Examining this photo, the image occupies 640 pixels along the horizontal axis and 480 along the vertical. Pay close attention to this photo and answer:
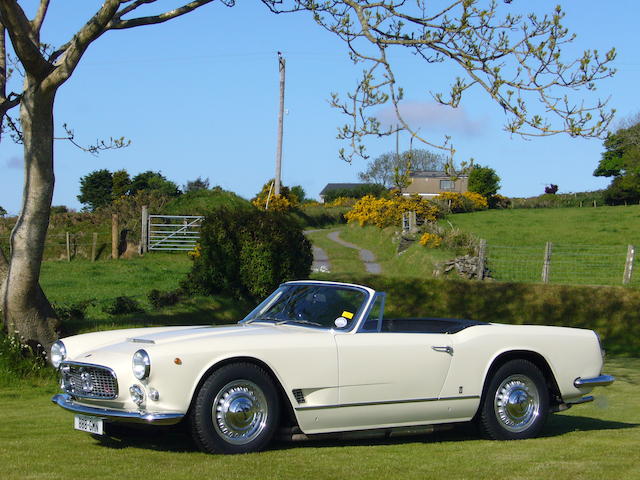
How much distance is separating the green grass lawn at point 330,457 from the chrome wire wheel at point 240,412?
0.20 meters

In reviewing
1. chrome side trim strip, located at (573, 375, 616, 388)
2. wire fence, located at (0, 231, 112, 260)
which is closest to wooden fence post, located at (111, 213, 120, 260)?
wire fence, located at (0, 231, 112, 260)

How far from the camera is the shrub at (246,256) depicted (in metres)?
18.8

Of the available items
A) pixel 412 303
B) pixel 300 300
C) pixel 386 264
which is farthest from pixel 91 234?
pixel 300 300

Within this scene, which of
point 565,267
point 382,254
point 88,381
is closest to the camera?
point 88,381

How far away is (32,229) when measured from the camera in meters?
12.3

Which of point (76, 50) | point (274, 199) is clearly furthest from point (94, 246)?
point (76, 50)

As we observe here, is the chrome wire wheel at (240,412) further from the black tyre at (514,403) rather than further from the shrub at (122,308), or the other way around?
the shrub at (122,308)

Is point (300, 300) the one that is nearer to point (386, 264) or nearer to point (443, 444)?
point (443, 444)

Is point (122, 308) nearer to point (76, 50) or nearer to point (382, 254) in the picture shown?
point (76, 50)

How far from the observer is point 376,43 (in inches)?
453

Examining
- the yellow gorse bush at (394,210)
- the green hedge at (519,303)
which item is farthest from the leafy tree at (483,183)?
the green hedge at (519,303)

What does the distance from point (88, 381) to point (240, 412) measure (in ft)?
4.20

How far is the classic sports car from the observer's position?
6613 millimetres

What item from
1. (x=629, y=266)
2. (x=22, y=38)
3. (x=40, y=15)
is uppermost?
(x=40, y=15)
